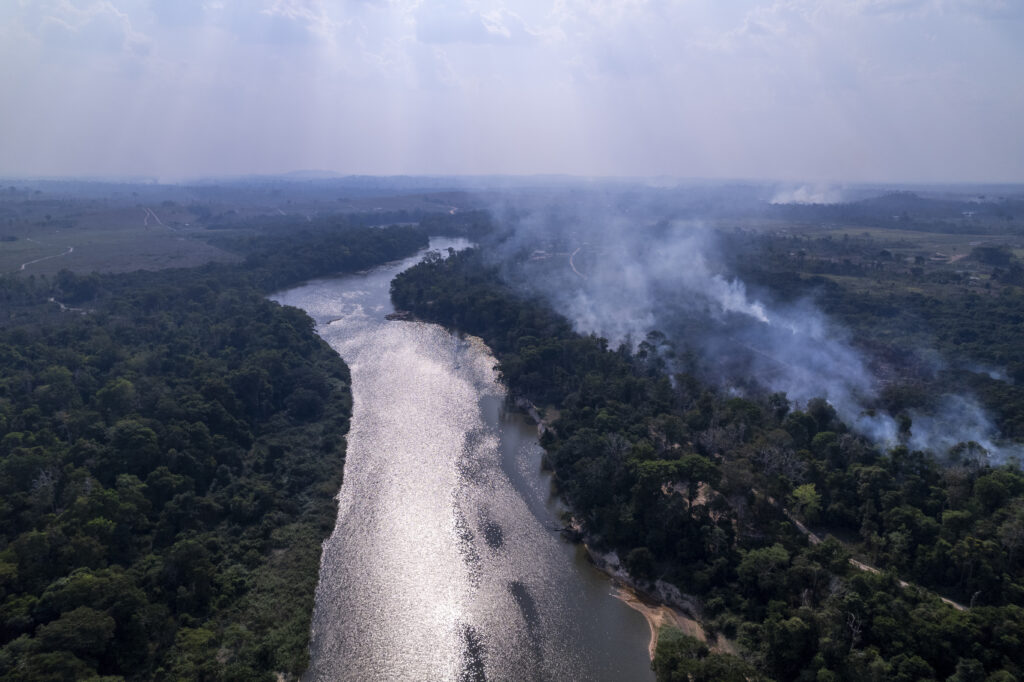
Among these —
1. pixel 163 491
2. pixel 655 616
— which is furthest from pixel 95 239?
pixel 655 616

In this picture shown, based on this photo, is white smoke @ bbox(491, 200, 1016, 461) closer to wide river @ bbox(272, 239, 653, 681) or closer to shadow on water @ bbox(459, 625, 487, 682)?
wide river @ bbox(272, 239, 653, 681)

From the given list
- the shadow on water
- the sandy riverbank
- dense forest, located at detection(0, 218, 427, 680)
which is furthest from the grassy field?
the sandy riverbank

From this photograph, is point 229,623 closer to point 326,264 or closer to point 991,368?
point 991,368

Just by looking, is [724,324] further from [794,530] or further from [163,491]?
[163,491]

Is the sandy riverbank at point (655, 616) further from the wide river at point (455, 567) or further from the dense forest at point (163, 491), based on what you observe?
the dense forest at point (163, 491)

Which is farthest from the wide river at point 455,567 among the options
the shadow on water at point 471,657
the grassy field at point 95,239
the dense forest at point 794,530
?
the grassy field at point 95,239

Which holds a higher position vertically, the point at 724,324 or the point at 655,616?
the point at 724,324
